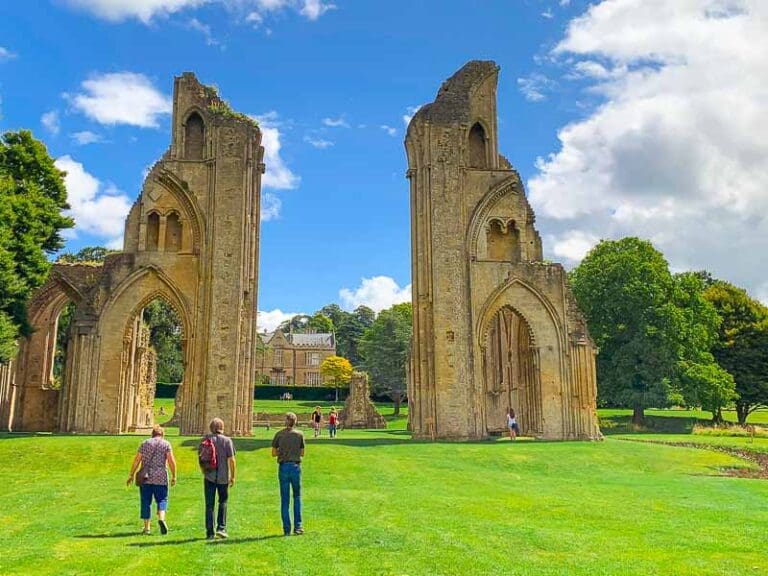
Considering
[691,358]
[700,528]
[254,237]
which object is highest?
[254,237]

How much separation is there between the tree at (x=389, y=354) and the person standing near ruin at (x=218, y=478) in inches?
2228

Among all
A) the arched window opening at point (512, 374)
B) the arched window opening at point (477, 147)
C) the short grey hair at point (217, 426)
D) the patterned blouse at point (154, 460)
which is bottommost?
the patterned blouse at point (154, 460)

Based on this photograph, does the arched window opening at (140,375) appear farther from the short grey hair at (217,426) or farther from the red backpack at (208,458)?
the red backpack at (208,458)

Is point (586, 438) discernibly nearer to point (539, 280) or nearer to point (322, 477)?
point (539, 280)

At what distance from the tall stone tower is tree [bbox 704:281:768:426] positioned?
21537 mm

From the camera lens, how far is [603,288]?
42531mm

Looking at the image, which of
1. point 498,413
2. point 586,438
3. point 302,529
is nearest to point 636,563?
point 302,529

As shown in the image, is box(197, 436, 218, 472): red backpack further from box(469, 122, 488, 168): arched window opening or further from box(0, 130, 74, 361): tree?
box(469, 122, 488, 168): arched window opening

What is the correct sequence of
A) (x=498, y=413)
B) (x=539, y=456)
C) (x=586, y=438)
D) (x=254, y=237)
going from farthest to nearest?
(x=498, y=413) → (x=254, y=237) → (x=586, y=438) → (x=539, y=456)

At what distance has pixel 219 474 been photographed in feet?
32.0

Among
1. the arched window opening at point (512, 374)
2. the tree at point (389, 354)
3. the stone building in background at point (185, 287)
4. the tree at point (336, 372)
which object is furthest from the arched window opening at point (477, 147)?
the tree at point (336, 372)

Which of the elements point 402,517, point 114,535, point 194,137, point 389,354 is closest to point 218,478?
point 114,535

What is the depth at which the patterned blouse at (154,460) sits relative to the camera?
10.1 meters

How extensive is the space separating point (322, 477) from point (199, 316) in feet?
46.3
